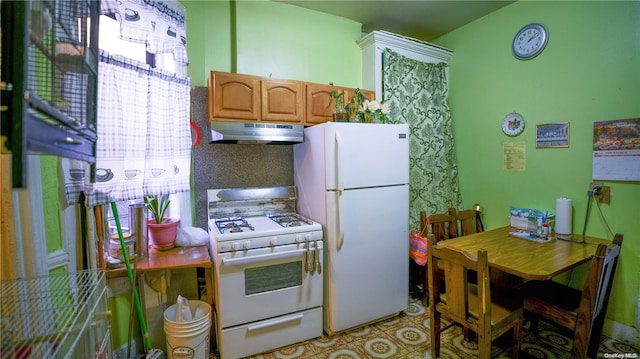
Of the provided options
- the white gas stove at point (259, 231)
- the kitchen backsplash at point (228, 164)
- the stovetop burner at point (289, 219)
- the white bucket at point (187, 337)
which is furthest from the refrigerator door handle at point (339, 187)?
the white bucket at point (187, 337)

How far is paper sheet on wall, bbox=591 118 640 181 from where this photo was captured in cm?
203

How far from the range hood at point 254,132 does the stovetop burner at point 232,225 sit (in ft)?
2.06

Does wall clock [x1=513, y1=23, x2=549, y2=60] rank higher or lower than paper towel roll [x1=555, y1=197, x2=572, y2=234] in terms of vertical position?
higher

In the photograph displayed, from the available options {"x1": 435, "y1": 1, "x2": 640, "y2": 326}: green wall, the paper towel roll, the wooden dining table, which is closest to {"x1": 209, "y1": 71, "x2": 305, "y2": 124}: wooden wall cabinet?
the wooden dining table

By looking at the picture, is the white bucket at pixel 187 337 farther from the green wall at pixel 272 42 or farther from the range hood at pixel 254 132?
the green wall at pixel 272 42

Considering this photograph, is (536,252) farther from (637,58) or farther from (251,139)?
(251,139)

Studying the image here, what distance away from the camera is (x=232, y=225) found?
7.10 feet

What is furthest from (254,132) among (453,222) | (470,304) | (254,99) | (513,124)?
(513,124)

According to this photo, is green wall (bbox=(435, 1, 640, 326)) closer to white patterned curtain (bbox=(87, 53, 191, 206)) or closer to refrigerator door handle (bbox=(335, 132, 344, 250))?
refrigerator door handle (bbox=(335, 132, 344, 250))

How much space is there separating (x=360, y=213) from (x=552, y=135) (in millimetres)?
1793

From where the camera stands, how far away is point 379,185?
7.66ft

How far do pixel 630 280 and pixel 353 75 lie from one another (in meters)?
2.77

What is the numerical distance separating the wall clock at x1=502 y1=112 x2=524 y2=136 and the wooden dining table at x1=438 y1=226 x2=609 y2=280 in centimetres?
94

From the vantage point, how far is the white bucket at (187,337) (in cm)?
177
